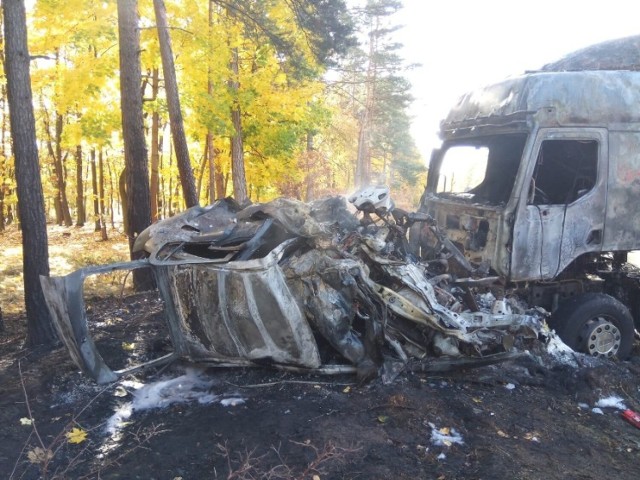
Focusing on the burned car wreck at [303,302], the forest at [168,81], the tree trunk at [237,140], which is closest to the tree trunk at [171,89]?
the forest at [168,81]

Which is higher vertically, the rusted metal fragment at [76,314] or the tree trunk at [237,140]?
the tree trunk at [237,140]

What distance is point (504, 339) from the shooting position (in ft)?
14.8

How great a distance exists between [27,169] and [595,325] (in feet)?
22.4

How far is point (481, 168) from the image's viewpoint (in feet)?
20.4

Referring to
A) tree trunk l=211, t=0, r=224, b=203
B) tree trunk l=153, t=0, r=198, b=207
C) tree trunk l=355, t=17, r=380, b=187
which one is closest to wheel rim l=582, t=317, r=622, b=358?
tree trunk l=153, t=0, r=198, b=207

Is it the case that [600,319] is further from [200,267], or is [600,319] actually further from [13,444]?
[13,444]

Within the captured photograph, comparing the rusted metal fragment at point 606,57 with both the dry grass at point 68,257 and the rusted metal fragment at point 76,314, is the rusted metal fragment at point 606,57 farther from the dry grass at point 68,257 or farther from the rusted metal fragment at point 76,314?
the dry grass at point 68,257

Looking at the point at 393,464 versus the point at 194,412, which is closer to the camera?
the point at 393,464

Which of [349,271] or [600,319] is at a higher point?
[349,271]

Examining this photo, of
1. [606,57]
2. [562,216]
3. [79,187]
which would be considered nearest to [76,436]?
[562,216]

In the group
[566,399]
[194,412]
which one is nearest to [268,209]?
[194,412]

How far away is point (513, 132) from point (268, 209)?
2.76m

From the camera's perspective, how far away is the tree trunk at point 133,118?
774 centimetres

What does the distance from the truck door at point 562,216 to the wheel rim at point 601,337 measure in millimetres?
759
